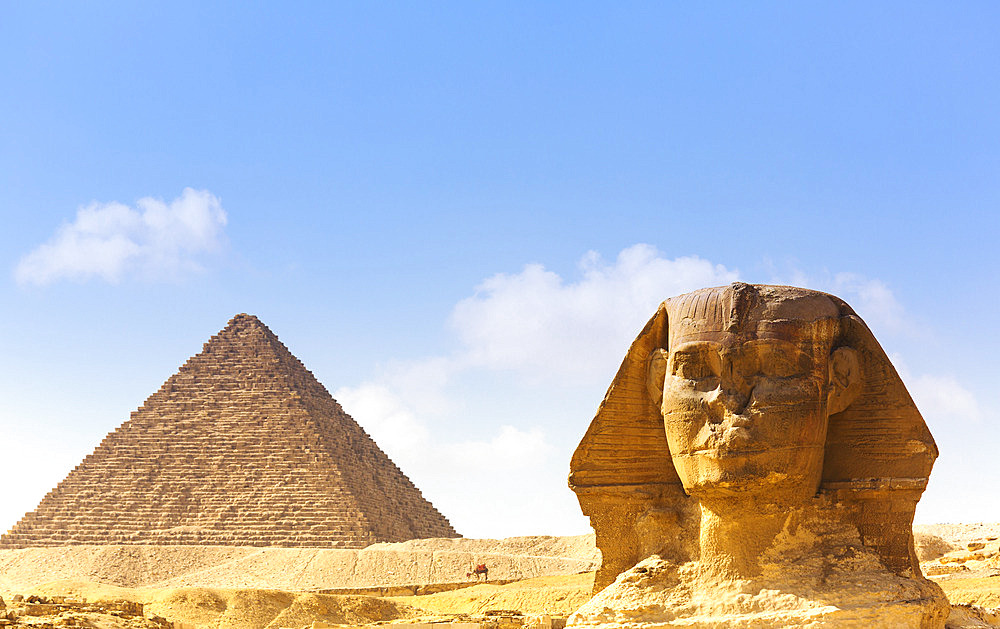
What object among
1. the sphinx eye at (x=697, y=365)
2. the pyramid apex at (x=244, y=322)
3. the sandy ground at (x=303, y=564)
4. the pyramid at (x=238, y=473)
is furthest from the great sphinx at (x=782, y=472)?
the pyramid apex at (x=244, y=322)

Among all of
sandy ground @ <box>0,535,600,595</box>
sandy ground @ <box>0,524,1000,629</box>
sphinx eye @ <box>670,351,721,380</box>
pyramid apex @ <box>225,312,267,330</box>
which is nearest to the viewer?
sphinx eye @ <box>670,351,721,380</box>

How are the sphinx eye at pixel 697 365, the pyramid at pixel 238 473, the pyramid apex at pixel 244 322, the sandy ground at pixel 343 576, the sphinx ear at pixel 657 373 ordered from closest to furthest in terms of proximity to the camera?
the sphinx eye at pixel 697 365 < the sphinx ear at pixel 657 373 < the sandy ground at pixel 343 576 < the pyramid at pixel 238 473 < the pyramid apex at pixel 244 322

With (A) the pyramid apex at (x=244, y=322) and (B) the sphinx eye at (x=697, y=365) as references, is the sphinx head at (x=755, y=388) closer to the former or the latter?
(B) the sphinx eye at (x=697, y=365)

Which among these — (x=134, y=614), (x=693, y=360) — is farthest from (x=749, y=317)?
(x=134, y=614)

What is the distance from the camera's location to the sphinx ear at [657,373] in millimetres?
6227

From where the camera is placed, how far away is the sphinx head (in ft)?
18.7

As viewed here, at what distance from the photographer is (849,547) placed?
5879 mm

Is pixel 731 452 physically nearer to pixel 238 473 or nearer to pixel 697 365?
pixel 697 365

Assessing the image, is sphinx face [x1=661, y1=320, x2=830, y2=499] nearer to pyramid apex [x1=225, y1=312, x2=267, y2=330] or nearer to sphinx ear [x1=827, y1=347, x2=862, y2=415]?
sphinx ear [x1=827, y1=347, x2=862, y2=415]

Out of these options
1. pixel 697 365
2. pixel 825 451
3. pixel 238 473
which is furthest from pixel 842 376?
pixel 238 473

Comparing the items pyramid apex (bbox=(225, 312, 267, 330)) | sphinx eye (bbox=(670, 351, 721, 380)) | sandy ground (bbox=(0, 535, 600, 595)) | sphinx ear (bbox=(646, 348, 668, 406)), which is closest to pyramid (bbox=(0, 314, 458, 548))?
pyramid apex (bbox=(225, 312, 267, 330))

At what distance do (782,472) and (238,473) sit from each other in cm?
10896

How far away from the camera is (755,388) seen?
5.77 metres

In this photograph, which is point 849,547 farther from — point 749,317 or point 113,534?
point 113,534
